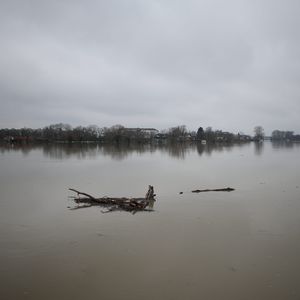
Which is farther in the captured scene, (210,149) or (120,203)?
(210,149)

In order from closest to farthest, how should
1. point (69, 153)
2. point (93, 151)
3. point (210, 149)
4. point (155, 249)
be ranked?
point (155, 249), point (69, 153), point (93, 151), point (210, 149)

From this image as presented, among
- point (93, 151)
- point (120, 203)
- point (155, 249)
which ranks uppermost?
point (93, 151)

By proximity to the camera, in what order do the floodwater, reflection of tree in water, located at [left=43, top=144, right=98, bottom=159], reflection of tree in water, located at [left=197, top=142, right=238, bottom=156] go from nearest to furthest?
1. the floodwater
2. reflection of tree in water, located at [left=43, top=144, right=98, bottom=159]
3. reflection of tree in water, located at [left=197, top=142, right=238, bottom=156]

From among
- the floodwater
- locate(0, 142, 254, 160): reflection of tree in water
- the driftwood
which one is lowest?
the floodwater

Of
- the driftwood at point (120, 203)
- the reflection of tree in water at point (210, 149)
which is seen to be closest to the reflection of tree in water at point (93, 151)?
the reflection of tree in water at point (210, 149)

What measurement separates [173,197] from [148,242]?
8.33 meters

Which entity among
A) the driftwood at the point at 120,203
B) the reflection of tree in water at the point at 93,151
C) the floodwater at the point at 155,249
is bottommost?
the floodwater at the point at 155,249

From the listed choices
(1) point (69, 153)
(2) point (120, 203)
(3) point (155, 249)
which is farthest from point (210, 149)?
(3) point (155, 249)

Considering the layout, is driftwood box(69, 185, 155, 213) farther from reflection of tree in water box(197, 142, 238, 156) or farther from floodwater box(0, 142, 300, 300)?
reflection of tree in water box(197, 142, 238, 156)

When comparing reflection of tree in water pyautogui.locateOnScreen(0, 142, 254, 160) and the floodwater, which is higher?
reflection of tree in water pyautogui.locateOnScreen(0, 142, 254, 160)

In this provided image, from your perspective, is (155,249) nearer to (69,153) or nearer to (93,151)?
(69,153)

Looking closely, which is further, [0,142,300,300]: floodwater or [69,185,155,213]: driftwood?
[69,185,155,213]: driftwood

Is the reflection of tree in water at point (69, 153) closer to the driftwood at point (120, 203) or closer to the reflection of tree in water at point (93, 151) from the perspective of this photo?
the reflection of tree in water at point (93, 151)

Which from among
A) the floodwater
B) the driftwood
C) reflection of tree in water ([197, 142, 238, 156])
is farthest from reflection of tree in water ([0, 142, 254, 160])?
the floodwater
